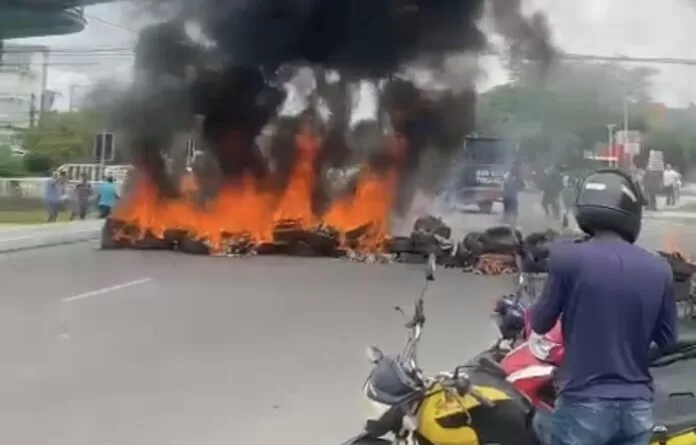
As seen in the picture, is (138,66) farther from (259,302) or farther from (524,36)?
(259,302)

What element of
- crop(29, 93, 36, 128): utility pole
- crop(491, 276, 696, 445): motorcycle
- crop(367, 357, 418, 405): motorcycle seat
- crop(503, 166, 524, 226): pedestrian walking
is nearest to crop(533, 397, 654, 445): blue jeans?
crop(491, 276, 696, 445): motorcycle

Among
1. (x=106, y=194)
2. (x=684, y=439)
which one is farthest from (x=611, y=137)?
(x=684, y=439)

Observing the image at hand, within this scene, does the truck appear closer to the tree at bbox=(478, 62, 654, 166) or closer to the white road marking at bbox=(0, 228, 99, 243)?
the tree at bbox=(478, 62, 654, 166)

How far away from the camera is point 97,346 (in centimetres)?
788

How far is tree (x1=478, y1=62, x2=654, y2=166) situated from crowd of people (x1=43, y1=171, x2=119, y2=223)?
8540 mm

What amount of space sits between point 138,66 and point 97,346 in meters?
10.7

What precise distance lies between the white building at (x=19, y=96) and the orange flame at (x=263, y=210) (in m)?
12.7

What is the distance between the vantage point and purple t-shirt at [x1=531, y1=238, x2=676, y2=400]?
9.34ft

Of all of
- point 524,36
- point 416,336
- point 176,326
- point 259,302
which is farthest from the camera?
point 524,36

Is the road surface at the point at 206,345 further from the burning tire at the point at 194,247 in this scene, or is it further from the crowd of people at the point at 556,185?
the crowd of people at the point at 556,185

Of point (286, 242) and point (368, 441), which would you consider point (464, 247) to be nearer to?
point (286, 242)

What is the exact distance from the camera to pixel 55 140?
119 feet

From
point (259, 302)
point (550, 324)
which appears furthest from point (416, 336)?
point (259, 302)

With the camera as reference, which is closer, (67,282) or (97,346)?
(97,346)
